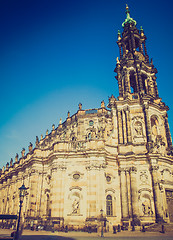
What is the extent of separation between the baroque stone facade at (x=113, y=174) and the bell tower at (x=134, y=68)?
517mm

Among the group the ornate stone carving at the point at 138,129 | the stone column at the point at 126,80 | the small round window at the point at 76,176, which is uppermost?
the stone column at the point at 126,80

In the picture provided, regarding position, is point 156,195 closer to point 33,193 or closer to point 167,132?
point 167,132

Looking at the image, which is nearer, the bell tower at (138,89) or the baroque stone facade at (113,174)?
the baroque stone facade at (113,174)

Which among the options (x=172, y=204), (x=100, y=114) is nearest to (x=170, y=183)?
(x=172, y=204)

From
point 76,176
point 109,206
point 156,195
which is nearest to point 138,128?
point 156,195

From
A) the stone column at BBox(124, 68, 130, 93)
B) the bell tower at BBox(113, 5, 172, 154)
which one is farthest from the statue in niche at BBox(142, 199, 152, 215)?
the stone column at BBox(124, 68, 130, 93)

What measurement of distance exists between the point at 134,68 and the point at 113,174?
2153 centimetres

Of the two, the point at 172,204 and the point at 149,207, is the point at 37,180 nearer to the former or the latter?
the point at 149,207

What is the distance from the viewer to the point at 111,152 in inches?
1314

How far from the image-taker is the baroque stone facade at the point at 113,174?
28.6 m

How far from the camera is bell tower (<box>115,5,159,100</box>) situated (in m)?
40.0

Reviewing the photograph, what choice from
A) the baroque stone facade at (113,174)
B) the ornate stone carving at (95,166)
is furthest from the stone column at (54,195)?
the ornate stone carving at (95,166)

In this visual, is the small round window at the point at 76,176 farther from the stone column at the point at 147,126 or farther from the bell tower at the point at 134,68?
the bell tower at the point at 134,68

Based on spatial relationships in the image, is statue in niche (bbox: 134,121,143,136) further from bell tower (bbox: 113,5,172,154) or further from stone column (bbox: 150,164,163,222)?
stone column (bbox: 150,164,163,222)
